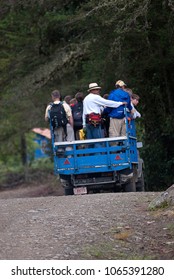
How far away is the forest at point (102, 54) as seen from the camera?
71.2 feet

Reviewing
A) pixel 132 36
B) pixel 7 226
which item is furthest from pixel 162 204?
pixel 132 36

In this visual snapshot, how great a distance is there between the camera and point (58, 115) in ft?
65.1

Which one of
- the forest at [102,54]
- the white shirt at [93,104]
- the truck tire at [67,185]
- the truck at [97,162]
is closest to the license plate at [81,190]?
the truck at [97,162]

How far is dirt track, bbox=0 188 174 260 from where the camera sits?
11352 millimetres

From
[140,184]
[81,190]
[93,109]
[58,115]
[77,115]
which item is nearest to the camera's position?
[93,109]

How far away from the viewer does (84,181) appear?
2025cm

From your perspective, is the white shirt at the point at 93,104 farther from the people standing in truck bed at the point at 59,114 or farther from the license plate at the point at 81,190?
the license plate at the point at 81,190

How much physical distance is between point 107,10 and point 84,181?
3854 millimetres

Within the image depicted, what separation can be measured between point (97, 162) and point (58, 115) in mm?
1326

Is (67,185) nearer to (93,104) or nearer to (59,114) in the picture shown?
(59,114)

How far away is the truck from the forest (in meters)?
2.47

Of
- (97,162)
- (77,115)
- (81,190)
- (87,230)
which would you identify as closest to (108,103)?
(77,115)

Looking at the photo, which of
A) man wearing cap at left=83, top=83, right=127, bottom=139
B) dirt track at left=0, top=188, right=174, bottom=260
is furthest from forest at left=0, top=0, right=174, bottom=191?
dirt track at left=0, top=188, right=174, bottom=260
